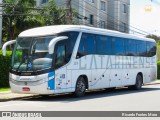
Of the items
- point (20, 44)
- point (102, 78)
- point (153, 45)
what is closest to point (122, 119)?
point (20, 44)

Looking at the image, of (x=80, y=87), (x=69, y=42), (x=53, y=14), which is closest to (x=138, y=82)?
(x=80, y=87)

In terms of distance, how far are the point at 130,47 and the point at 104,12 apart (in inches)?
1412

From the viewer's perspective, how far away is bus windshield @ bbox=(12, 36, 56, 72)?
18016 millimetres

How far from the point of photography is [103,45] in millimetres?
22141

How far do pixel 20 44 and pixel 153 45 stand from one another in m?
13.4

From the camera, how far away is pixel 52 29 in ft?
61.6

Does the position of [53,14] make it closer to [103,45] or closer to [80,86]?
[103,45]

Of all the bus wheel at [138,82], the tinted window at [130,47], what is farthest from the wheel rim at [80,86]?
the bus wheel at [138,82]

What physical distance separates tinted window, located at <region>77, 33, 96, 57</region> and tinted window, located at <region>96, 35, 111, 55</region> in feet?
1.79

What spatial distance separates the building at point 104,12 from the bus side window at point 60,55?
1426 inches

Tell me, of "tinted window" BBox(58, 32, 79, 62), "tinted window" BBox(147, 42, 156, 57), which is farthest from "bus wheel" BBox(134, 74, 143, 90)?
"tinted window" BBox(58, 32, 79, 62)

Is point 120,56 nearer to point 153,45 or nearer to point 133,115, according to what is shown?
point 153,45

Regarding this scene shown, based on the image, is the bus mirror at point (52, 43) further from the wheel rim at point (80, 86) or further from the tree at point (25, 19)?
the tree at point (25, 19)

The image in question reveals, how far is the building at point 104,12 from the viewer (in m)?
55.8
